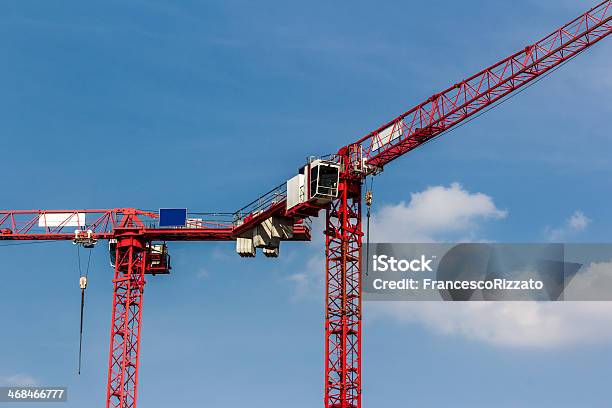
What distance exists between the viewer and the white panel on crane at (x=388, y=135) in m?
119

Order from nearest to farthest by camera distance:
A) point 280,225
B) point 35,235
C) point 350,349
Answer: point 350,349 < point 280,225 < point 35,235

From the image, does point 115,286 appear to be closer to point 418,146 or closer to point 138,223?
point 138,223

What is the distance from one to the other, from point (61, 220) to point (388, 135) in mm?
41984

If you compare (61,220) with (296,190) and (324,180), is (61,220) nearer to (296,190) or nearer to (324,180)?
(296,190)

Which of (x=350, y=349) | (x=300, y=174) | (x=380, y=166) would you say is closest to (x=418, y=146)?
(x=380, y=166)

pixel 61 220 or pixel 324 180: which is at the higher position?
pixel 324 180

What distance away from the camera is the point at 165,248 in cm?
13875

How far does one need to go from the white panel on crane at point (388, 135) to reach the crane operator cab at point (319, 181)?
18.5 feet

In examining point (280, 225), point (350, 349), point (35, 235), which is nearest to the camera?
point (350, 349)

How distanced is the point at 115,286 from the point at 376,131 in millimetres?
35942

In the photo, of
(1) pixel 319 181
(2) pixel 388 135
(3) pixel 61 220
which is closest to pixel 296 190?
(1) pixel 319 181

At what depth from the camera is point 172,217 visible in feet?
429

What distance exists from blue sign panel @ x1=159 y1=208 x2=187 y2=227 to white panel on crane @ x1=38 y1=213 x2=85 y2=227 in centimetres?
1058

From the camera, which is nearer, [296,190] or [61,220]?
[296,190]
